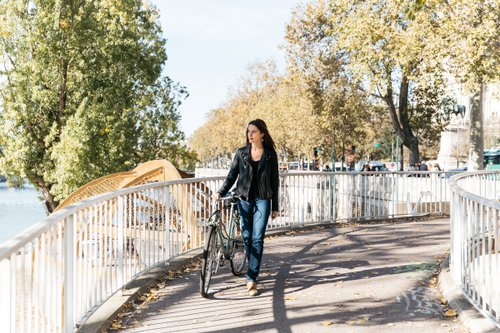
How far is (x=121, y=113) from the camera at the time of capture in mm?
34188

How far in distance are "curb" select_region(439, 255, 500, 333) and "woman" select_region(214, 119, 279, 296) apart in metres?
2.06

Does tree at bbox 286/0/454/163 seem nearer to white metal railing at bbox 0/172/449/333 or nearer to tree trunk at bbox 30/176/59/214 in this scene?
white metal railing at bbox 0/172/449/333

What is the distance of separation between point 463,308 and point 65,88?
31.5 metres

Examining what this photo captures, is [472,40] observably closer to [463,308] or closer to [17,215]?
[463,308]

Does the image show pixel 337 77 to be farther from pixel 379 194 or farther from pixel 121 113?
pixel 379 194

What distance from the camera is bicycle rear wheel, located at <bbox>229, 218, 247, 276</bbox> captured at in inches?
310

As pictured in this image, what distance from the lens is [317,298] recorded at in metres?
6.79

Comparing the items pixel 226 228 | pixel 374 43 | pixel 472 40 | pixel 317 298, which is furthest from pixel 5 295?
pixel 374 43

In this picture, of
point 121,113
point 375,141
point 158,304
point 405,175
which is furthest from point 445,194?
point 375,141

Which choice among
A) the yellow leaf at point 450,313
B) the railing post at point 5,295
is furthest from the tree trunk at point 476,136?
the railing post at point 5,295

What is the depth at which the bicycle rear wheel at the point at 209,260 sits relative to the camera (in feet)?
22.5

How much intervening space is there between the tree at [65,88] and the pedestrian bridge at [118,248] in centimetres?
2235

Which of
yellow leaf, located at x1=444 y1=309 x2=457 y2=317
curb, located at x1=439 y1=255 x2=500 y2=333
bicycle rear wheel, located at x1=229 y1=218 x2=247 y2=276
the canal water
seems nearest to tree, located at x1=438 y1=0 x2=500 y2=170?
curb, located at x1=439 y1=255 x2=500 y2=333

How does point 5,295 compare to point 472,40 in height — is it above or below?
below
